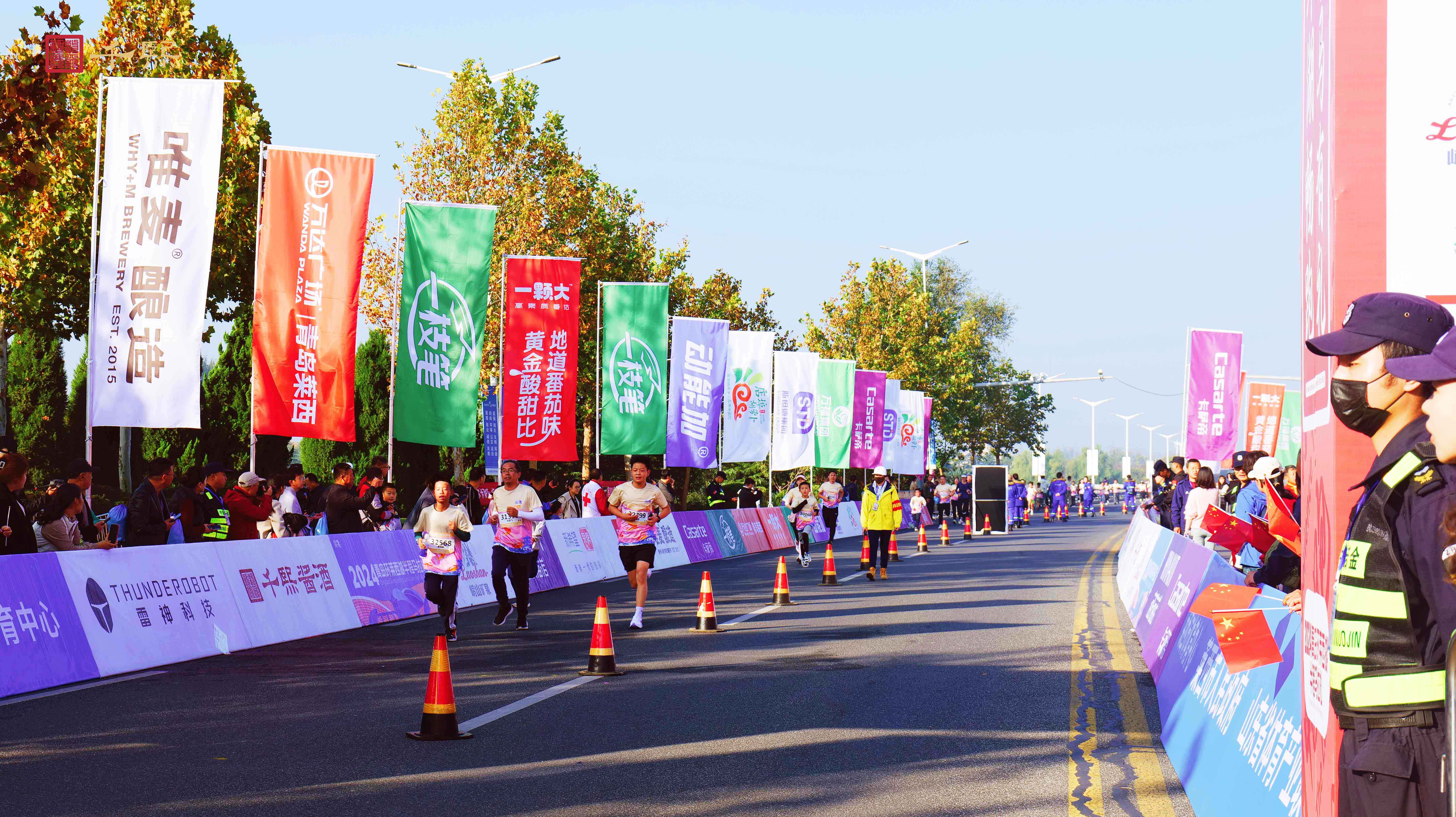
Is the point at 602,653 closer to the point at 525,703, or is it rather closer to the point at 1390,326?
the point at 525,703

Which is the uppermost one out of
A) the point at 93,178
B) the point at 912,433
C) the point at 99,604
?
the point at 93,178

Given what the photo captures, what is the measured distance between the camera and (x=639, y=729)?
30.3 ft

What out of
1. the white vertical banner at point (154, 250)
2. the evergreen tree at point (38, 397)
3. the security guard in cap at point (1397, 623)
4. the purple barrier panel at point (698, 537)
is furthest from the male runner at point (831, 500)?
the security guard in cap at point (1397, 623)

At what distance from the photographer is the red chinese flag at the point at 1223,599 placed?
4906mm

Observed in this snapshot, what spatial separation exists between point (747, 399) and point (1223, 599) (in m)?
30.3

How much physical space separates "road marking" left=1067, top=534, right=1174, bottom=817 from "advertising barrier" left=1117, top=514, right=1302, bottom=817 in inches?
6.4

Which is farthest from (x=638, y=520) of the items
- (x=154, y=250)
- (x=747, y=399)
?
(x=747, y=399)

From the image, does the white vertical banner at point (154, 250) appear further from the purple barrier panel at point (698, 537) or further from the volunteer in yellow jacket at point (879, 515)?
the purple barrier panel at point (698, 537)

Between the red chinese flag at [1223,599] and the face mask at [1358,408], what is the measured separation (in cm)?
132

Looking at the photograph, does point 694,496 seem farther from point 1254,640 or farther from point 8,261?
point 1254,640

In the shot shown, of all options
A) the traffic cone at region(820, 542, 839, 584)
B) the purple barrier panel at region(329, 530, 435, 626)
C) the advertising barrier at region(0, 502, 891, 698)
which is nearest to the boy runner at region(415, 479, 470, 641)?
the purple barrier panel at region(329, 530, 435, 626)

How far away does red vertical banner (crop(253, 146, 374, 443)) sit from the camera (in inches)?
732

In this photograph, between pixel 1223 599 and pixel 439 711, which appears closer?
pixel 1223 599

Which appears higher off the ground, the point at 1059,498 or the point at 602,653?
the point at 602,653
